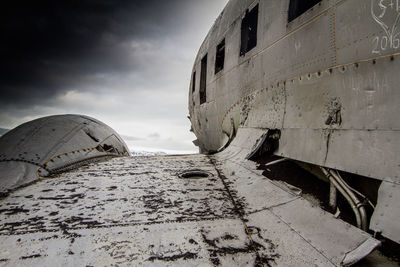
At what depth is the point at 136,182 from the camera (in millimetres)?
3250

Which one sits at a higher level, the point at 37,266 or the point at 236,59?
the point at 236,59

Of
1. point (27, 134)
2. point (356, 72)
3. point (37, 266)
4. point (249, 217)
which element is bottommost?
point (37, 266)

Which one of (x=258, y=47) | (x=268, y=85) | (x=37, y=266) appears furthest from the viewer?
(x=258, y=47)

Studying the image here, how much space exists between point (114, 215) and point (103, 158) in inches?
126

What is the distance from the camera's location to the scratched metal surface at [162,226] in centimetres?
172

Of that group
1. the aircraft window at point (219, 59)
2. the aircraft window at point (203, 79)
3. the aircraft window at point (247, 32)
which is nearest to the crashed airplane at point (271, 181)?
the aircraft window at point (247, 32)

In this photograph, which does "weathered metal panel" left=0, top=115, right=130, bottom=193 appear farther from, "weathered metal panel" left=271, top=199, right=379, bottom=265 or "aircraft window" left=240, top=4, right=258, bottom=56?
"aircraft window" left=240, top=4, right=258, bottom=56

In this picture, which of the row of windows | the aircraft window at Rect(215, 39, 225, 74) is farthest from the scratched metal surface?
the aircraft window at Rect(215, 39, 225, 74)

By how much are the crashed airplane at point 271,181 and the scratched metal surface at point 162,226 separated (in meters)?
0.01

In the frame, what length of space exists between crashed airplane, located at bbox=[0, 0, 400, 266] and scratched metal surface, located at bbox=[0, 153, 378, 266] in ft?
0.04

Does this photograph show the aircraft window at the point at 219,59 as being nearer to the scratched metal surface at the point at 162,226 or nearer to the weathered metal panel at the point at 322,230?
the scratched metal surface at the point at 162,226

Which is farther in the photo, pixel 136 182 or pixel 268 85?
pixel 268 85

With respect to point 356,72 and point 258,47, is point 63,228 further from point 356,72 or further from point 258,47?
point 258,47

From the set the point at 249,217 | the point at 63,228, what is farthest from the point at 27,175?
the point at 249,217
